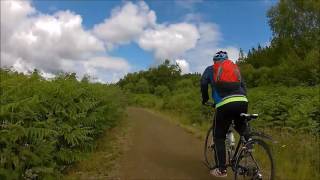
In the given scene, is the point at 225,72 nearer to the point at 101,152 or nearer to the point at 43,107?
the point at 43,107

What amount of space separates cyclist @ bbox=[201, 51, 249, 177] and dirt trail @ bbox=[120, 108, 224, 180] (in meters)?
1.13

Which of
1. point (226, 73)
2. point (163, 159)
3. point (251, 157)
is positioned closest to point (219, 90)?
point (226, 73)

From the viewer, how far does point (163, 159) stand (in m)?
10.5

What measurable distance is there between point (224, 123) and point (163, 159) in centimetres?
327

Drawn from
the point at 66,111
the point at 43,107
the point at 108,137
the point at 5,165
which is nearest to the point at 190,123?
the point at 108,137

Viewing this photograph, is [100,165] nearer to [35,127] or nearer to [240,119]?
[35,127]

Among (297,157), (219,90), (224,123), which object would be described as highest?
(219,90)

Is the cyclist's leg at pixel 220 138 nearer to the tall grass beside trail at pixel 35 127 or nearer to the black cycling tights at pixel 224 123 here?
the black cycling tights at pixel 224 123

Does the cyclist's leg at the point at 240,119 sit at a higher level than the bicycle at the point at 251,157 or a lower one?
higher

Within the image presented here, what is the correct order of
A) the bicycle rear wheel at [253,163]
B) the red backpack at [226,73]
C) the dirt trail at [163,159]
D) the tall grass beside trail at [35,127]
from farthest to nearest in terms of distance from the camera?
the dirt trail at [163,159] < the red backpack at [226,73] < the bicycle rear wheel at [253,163] < the tall grass beside trail at [35,127]

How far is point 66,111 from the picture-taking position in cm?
901

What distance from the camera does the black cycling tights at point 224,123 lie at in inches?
285

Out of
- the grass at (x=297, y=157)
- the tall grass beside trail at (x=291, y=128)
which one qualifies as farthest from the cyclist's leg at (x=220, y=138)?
the tall grass beside trail at (x=291, y=128)

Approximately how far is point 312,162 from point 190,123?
12.5 metres
